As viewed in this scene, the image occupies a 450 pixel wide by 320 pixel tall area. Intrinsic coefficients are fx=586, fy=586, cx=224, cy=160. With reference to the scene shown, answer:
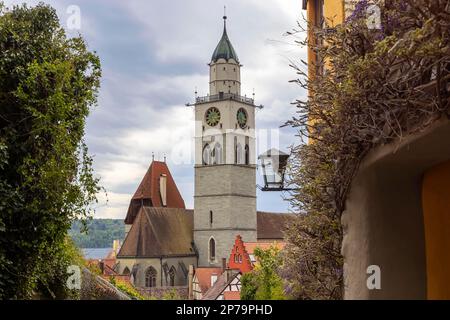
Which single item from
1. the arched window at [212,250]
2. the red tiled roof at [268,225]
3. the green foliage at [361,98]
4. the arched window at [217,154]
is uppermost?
the arched window at [217,154]

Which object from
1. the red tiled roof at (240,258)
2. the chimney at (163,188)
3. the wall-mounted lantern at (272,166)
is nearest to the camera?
the wall-mounted lantern at (272,166)

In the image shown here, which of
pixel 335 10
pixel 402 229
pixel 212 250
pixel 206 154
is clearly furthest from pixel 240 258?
pixel 402 229

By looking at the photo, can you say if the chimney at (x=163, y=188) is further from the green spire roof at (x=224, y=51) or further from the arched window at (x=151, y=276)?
the green spire roof at (x=224, y=51)

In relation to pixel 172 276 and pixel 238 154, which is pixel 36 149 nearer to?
pixel 172 276

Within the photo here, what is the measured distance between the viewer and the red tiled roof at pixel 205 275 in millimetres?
57041

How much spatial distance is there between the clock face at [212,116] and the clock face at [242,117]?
2.51 m


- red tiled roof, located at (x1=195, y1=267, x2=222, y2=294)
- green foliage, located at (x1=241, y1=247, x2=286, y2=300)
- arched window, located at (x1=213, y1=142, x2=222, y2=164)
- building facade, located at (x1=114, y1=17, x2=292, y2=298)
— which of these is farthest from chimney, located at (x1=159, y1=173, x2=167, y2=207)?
green foliage, located at (x1=241, y1=247, x2=286, y2=300)

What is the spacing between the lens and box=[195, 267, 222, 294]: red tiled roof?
5704 centimetres

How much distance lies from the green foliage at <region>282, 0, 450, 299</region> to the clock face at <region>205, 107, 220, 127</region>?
216 ft

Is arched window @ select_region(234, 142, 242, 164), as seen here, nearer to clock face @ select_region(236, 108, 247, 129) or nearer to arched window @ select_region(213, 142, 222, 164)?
arched window @ select_region(213, 142, 222, 164)

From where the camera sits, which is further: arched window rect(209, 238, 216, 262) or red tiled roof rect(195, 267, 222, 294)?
arched window rect(209, 238, 216, 262)

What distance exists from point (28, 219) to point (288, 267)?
494 centimetres

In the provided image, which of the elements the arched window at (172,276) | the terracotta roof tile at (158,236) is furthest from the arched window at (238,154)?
the arched window at (172,276)
